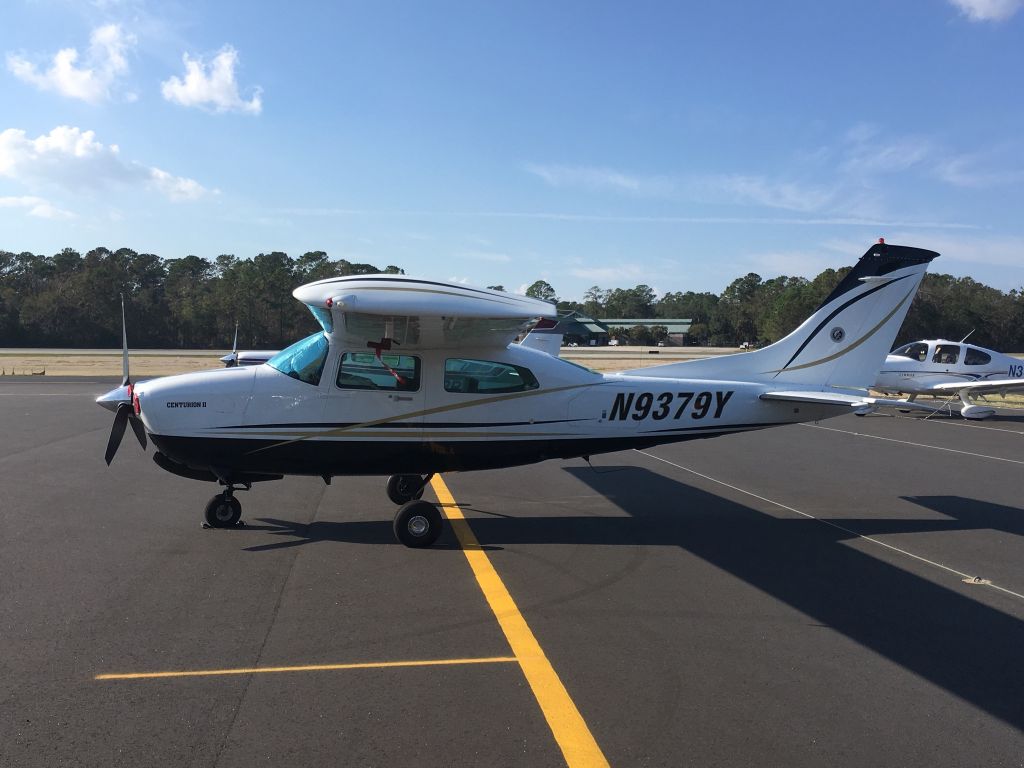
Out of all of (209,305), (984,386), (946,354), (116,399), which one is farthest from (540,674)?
(209,305)

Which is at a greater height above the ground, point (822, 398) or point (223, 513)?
point (822, 398)

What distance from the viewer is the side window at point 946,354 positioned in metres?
19.4

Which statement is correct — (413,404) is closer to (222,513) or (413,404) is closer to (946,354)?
(222,513)

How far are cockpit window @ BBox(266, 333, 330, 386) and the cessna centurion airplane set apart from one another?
0.05 ft

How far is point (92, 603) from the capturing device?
5023 millimetres

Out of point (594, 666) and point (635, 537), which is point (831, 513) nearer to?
point (635, 537)

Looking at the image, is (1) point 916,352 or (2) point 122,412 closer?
Result: (2) point 122,412

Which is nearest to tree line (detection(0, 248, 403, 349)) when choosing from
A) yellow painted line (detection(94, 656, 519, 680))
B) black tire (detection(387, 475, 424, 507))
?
black tire (detection(387, 475, 424, 507))

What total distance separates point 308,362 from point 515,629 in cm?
362

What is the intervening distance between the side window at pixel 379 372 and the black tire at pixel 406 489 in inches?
62.0

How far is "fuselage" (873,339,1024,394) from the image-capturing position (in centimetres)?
1931

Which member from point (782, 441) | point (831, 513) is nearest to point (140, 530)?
point (831, 513)

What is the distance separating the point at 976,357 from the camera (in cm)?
1952

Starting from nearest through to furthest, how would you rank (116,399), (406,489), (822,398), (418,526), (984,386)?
1. (418,526)
2. (116,399)
3. (822,398)
4. (406,489)
5. (984,386)
